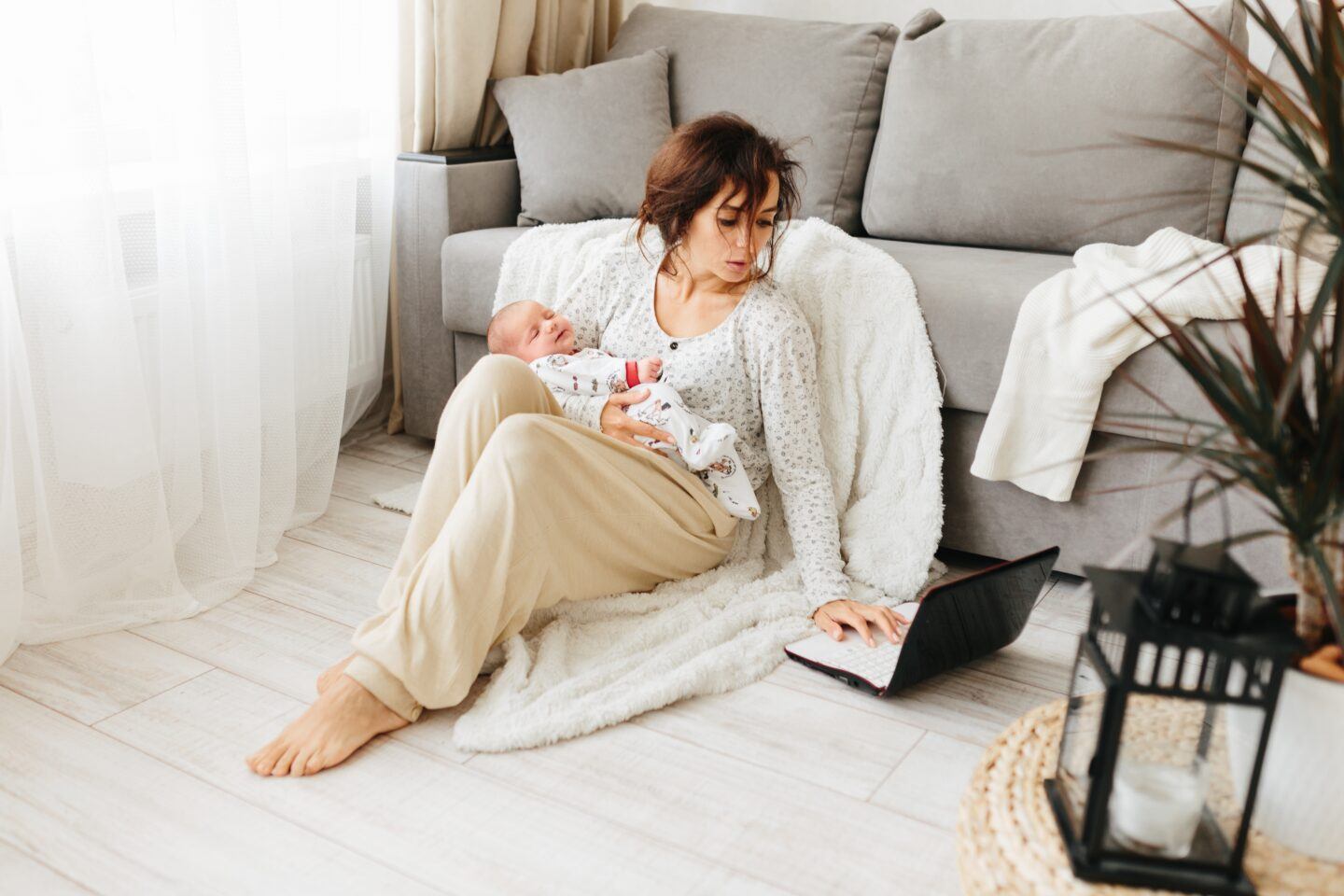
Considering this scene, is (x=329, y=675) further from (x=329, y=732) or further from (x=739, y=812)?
(x=739, y=812)

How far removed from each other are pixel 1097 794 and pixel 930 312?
46.5 inches

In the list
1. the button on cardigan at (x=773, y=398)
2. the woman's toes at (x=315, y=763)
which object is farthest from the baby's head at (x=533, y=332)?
the woman's toes at (x=315, y=763)

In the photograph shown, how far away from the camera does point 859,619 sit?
168 cm

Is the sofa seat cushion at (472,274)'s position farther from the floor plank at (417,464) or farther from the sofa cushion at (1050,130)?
the sofa cushion at (1050,130)

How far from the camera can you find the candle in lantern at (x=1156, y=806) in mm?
824

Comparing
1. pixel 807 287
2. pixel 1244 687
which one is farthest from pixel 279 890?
pixel 807 287

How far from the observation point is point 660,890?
1214mm

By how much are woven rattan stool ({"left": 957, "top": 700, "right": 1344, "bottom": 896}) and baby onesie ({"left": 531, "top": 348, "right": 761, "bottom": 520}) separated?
0.82 m

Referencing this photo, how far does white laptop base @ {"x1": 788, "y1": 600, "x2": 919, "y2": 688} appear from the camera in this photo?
62.7 inches

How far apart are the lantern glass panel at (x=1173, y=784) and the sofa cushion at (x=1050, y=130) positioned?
1.39m

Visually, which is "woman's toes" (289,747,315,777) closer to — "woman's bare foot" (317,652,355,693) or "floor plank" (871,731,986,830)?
"woman's bare foot" (317,652,355,693)

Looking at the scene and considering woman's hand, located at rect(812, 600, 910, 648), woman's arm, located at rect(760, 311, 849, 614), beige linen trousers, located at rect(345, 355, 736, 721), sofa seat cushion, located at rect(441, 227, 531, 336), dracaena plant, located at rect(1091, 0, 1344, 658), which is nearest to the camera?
dracaena plant, located at rect(1091, 0, 1344, 658)

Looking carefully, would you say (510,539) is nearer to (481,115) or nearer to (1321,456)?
(1321,456)

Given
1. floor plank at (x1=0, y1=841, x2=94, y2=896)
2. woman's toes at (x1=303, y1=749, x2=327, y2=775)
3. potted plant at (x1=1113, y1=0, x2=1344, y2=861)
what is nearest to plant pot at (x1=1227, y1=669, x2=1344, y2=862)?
potted plant at (x1=1113, y1=0, x2=1344, y2=861)
